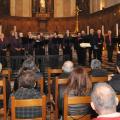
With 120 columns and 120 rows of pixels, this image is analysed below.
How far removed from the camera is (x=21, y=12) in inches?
1009

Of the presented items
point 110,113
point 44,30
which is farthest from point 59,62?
point 44,30

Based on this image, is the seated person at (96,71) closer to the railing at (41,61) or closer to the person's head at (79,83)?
the person's head at (79,83)

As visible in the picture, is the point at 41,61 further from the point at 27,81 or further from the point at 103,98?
the point at 103,98

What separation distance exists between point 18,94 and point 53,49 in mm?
12185

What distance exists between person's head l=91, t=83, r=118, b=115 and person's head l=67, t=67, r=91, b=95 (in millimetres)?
1639

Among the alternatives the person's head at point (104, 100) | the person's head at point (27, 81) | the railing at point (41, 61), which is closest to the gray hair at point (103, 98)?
the person's head at point (104, 100)

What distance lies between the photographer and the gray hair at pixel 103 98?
242cm

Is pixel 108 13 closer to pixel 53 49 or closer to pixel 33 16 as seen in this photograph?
pixel 53 49

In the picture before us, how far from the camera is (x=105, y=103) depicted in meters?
2.43

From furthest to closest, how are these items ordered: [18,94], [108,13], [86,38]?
[108,13] < [86,38] < [18,94]

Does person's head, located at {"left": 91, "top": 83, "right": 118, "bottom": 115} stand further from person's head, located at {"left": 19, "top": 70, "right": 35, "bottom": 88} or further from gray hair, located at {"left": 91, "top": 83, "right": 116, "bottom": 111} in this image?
person's head, located at {"left": 19, "top": 70, "right": 35, "bottom": 88}

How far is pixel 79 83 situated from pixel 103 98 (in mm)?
1754

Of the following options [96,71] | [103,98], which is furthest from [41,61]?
[103,98]

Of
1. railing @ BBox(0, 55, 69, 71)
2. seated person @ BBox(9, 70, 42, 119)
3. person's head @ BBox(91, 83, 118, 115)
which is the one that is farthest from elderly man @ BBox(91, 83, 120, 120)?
railing @ BBox(0, 55, 69, 71)
